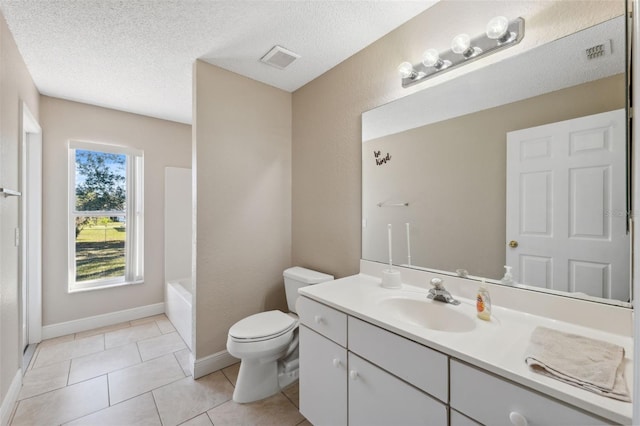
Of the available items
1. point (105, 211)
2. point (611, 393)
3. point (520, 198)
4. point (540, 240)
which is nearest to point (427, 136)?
point (520, 198)

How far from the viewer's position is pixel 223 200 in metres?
2.21

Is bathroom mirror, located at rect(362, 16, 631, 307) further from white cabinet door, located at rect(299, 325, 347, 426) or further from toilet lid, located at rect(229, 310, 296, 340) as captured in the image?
toilet lid, located at rect(229, 310, 296, 340)

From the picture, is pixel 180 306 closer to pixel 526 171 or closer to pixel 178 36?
pixel 178 36

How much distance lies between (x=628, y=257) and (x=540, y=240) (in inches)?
10.1

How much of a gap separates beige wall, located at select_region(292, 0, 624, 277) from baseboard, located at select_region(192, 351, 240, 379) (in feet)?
3.22

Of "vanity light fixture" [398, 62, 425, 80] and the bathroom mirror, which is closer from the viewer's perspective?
the bathroom mirror

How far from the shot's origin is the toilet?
1743mm

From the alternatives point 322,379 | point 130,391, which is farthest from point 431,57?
point 130,391

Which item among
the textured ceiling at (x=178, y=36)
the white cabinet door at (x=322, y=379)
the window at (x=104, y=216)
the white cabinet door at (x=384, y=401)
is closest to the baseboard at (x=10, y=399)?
the window at (x=104, y=216)

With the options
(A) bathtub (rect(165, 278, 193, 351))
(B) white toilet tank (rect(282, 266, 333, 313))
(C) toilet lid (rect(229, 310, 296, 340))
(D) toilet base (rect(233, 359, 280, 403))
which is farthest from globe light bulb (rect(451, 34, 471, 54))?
Result: (A) bathtub (rect(165, 278, 193, 351))

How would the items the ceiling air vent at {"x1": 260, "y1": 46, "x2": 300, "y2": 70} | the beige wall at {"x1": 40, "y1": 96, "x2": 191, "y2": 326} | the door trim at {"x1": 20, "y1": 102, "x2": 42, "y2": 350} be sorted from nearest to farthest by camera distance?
the ceiling air vent at {"x1": 260, "y1": 46, "x2": 300, "y2": 70}
the door trim at {"x1": 20, "y1": 102, "x2": 42, "y2": 350}
the beige wall at {"x1": 40, "y1": 96, "x2": 191, "y2": 326}

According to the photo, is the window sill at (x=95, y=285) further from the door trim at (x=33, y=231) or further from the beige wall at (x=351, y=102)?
the beige wall at (x=351, y=102)

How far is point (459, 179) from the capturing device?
56.6 inches

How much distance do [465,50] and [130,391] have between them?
9.72 feet
